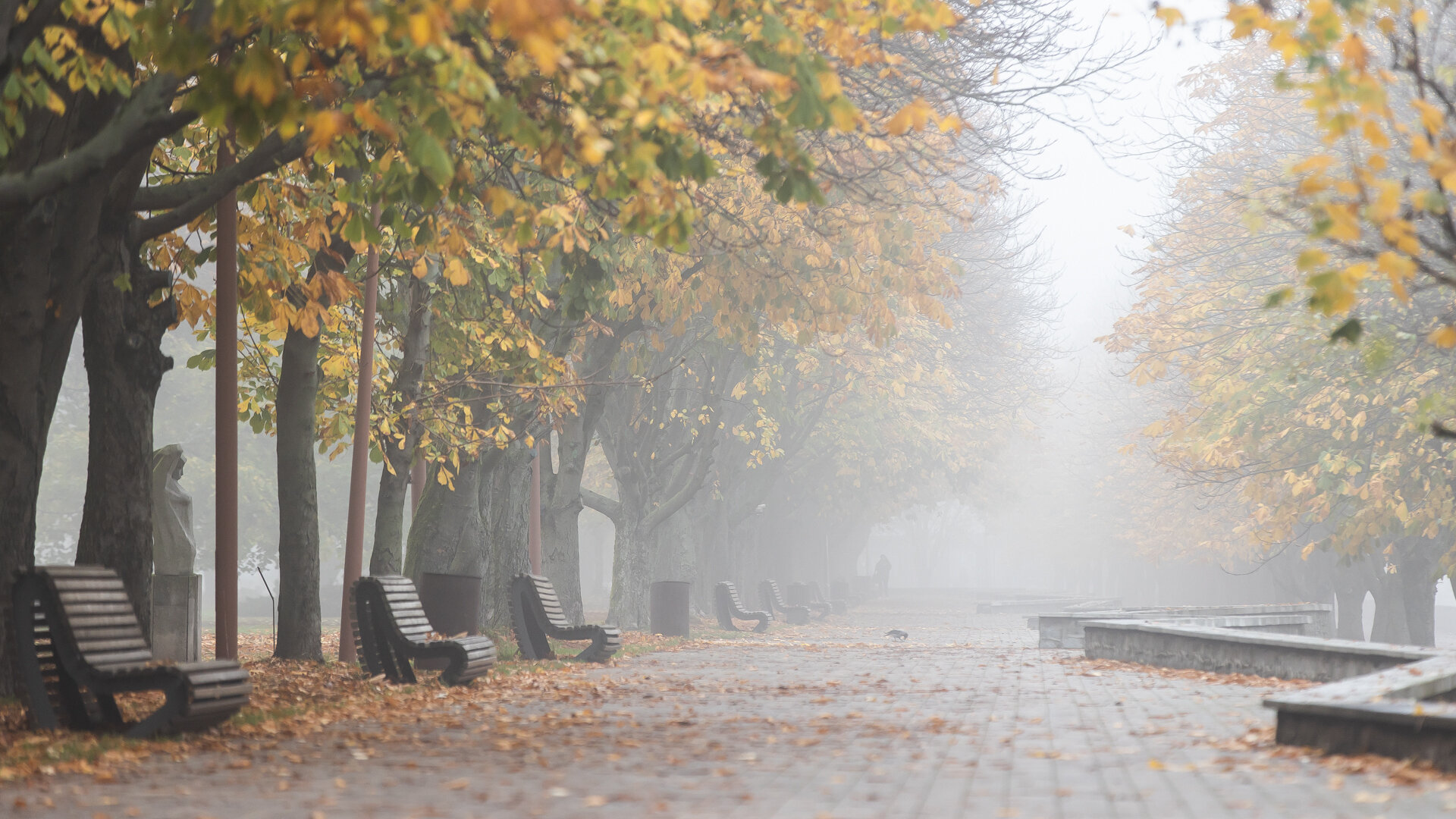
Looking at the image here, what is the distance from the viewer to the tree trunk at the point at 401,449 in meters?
14.0

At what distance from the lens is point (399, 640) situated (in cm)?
1037

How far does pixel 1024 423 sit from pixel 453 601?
121 feet

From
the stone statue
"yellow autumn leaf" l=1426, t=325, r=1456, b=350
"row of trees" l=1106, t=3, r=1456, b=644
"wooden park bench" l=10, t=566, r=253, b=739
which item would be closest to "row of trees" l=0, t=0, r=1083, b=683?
the stone statue

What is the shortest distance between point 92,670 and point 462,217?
479cm

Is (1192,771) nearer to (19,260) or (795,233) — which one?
(19,260)

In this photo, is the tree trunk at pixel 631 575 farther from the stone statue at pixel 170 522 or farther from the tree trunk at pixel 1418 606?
the tree trunk at pixel 1418 606

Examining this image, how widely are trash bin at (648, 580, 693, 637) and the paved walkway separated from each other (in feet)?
37.5

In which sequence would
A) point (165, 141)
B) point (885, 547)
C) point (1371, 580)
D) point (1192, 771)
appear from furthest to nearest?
1. point (885, 547)
2. point (1371, 580)
3. point (165, 141)
4. point (1192, 771)

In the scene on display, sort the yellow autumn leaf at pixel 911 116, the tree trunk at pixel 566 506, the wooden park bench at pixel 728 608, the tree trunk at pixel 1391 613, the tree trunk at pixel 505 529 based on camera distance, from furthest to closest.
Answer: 1. the tree trunk at pixel 1391 613
2. the wooden park bench at pixel 728 608
3. the tree trunk at pixel 566 506
4. the tree trunk at pixel 505 529
5. the yellow autumn leaf at pixel 911 116

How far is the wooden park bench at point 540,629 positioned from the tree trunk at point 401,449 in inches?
51.8

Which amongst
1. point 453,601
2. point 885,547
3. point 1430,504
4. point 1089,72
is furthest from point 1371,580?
point 885,547

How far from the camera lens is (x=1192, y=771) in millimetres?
6305

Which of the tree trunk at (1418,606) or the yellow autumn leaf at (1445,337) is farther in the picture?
the tree trunk at (1418,606)

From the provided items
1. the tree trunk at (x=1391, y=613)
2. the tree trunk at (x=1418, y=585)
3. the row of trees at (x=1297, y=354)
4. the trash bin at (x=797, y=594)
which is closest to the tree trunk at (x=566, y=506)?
the row of trees at (x=1297, y=354)
